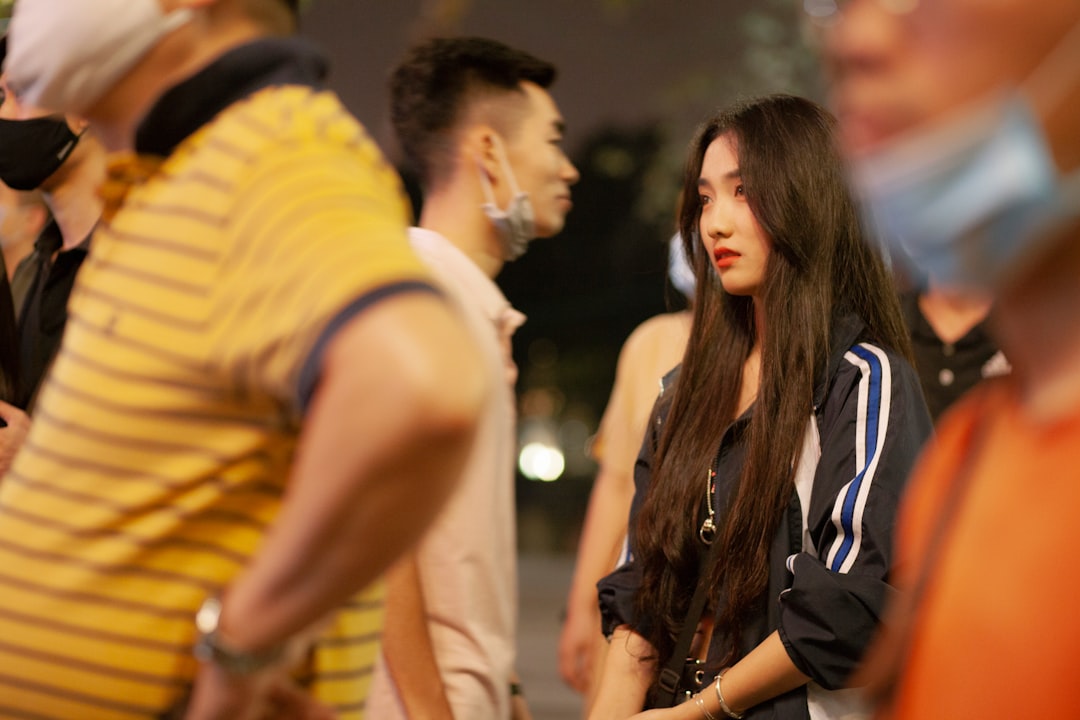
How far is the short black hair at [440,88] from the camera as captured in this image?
11.5 ft

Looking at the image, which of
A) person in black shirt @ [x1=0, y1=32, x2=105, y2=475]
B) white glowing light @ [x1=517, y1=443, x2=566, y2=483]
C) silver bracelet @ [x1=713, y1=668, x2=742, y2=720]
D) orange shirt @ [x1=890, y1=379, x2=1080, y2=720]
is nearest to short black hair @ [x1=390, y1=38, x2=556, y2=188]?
person in black shirt @ [x1=0, y1=32, x2=105, y2=475]

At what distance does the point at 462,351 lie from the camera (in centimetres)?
133

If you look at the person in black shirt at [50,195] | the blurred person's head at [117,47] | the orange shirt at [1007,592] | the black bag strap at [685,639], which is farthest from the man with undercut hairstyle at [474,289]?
the orange shirt at [1007,592]

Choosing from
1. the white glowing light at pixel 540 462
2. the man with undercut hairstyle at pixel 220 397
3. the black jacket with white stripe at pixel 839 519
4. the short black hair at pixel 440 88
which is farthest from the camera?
the white glowing light at pixel 540 462

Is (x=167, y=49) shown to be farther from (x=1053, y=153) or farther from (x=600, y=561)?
(x=600, y=561)

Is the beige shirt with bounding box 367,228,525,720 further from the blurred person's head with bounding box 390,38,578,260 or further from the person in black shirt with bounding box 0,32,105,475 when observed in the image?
the person in black shirt with bounding box 0,32,105,475

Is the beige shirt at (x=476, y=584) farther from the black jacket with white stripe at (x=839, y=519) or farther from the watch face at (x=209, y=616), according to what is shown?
the watch face at (x=209, y=616)

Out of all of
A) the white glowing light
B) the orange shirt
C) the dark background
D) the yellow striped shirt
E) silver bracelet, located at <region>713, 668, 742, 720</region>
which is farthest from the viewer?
the white glowing light

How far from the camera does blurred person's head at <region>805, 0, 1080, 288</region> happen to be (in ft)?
3.43

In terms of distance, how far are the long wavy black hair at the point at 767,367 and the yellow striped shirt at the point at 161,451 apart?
4.91ft

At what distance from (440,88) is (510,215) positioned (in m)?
0.46

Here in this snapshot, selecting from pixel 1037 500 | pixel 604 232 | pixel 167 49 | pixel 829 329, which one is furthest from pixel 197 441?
pixel 604 232

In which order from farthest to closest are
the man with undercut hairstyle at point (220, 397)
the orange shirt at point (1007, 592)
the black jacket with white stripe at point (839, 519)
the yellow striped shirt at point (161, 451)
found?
the black jacket with white stripe at point (839, 519) → the yellow striped shirt at point (161, 451) → the man with undercut hairstyle at point (220, 397) → the orange shirt at point (1007, 592)

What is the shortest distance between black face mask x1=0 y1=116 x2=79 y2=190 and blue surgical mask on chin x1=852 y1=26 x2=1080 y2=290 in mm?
2916
